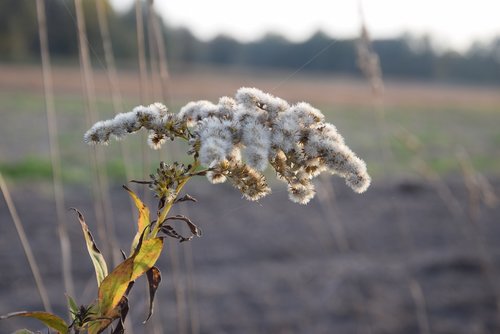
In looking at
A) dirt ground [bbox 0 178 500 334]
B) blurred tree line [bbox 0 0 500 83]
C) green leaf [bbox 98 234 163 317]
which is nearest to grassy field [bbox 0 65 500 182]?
green leaf [bbox 98 234 163 317]

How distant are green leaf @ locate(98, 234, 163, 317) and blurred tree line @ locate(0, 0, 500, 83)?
97.7 feet

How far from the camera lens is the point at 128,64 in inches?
1860

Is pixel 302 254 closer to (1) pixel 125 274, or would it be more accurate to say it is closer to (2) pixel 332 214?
(2) pixel 332 214

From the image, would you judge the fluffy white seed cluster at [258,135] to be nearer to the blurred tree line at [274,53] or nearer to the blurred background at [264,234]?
Answer: the blurred background at [264,234]

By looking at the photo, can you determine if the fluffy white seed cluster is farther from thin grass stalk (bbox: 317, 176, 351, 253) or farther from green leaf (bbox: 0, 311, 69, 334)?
thin grass stalk (bbox: 317, 176, 351, 253)

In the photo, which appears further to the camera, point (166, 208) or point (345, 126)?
point (345, 126)

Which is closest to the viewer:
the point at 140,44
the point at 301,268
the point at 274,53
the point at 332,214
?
the point at 140,44

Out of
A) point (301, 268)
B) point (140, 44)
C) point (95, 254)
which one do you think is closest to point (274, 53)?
point (301, 268)

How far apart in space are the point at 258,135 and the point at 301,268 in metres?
5.22

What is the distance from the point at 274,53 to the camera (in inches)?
1837

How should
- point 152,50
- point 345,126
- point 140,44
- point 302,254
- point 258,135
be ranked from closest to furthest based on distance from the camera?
point 258,135
point 140,44
point 152,50
point 302,254
point 345,126

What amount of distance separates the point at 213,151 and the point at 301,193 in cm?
26

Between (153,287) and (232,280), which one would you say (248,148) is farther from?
(232,280)

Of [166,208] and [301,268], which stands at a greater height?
[166,208]
